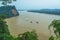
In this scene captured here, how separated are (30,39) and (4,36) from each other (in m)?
0.55

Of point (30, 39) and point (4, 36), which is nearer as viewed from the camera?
point (4, 36)

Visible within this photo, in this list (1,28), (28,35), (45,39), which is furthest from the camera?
(45,39)

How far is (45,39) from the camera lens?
7871mm

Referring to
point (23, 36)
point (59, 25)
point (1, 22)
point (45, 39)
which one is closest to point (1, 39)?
point (23, 36)

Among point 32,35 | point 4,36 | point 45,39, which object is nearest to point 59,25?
point 32,35

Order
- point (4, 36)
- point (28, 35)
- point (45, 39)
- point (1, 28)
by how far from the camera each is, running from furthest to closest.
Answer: point (45, 39) → point (1, 28) → point (28, 35) → point (4, 36)

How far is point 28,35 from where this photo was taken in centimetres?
342

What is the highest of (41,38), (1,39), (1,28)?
(1,39)

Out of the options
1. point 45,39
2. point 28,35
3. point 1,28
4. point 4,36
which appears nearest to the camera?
point 4,36

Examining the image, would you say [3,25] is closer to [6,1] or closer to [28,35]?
[6,1]

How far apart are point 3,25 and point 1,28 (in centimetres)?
14

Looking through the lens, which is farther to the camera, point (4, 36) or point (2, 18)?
point (2, 18)

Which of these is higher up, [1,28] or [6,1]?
[6,1]

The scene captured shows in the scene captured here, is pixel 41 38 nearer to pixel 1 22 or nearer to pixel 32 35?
pixel 1 22
